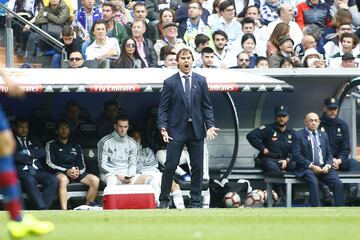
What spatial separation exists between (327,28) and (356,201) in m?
4.41

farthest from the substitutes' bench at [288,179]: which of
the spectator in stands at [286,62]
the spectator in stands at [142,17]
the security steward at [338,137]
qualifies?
the spectator in stands at [142,17]

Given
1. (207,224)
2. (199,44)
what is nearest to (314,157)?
(199,44)

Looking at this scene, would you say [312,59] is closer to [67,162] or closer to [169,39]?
[169,39]

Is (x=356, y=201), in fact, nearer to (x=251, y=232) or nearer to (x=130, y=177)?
(x=130, y=177)

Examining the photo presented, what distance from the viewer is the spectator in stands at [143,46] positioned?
837 inches

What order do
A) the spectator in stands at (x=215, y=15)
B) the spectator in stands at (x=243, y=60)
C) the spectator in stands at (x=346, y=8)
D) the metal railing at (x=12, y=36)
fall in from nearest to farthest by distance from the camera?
the metal railing at (x=12, y=36), the spectator in stands at (x=243, y=60), the spectator in stands at (x=215, y=15), the spectator in stands at (x=346, y=8)

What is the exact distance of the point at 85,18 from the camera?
22.0 metres

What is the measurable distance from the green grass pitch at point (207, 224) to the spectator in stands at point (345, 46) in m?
6.50

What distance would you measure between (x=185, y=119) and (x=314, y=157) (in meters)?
3.10

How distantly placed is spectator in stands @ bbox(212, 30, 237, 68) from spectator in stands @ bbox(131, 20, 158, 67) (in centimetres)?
115

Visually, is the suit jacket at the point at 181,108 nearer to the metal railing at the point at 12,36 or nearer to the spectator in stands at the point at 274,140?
the spectator in stands at the point at 274,140

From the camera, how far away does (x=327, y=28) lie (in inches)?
922

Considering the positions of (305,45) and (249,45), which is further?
(305,45)

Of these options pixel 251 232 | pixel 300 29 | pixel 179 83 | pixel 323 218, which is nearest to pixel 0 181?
pixel 251 232
